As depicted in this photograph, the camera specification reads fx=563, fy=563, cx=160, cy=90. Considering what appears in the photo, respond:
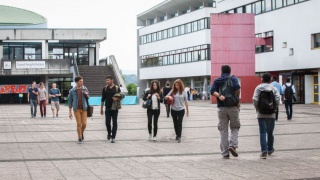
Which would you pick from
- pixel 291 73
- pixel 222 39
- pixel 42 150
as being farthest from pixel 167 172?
pixel 222 39

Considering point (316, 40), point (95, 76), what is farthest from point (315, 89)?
point (95, 76)

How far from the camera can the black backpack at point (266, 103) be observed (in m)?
11.2

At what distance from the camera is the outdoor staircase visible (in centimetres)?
4875

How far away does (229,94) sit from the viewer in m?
11.1

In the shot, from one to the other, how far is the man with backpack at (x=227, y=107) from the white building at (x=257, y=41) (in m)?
33.8

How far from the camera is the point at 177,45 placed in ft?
238

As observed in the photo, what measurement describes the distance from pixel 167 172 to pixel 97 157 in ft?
8.46

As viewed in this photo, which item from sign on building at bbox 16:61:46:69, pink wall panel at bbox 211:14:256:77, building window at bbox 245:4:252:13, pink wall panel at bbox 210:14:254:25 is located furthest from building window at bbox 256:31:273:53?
sign on building at bbox 16:61:46:69

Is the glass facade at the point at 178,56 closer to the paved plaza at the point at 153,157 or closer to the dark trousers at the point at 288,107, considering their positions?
the dark trousers at the point at 288,107

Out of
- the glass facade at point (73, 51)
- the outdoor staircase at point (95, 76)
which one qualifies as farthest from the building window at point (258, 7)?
the glass facade at point (73, 51)

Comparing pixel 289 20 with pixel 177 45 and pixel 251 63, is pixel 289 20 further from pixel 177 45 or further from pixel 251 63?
pixel 177 45

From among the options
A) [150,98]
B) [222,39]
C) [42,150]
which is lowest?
[42,150]

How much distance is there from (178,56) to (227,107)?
61263 mm

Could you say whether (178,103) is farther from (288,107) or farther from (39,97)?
(39,97)
